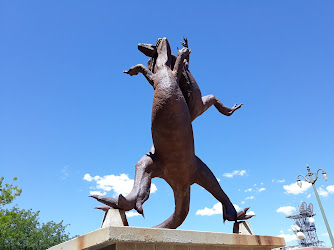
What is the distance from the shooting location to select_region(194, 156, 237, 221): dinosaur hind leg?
5.47m

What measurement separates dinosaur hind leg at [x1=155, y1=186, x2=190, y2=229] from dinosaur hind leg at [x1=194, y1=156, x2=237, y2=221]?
0.97 feet

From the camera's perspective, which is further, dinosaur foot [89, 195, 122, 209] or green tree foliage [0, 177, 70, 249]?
green tree foliage [0, 177, 70, 249]

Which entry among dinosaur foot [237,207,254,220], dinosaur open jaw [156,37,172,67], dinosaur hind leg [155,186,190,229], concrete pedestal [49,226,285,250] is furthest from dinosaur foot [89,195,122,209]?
dinosaur open jaw [156,37,172,67]

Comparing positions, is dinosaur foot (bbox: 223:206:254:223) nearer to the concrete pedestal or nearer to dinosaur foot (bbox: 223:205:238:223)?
dinosaur foot (bbox: 223:205:238:223)

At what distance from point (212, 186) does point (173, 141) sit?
129 centimetres

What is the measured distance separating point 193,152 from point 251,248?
1.74m

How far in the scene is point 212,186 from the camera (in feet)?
18.4

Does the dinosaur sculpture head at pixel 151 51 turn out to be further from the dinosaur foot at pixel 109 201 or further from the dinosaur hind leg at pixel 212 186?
the dinosaur foot at pixel 109 201

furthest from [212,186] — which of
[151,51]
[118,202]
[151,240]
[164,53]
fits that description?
[151,51]

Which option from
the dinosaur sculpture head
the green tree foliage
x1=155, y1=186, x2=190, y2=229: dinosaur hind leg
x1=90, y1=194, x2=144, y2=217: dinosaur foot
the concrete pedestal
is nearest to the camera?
the concrete pedestal

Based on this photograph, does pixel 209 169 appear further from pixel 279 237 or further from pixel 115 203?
pixel 115 203

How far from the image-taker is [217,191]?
563 cm

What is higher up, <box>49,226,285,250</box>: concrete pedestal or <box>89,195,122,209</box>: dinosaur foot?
<box>89,195,122,209</box>: dinosaur foot

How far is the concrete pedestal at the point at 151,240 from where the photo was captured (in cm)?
341
